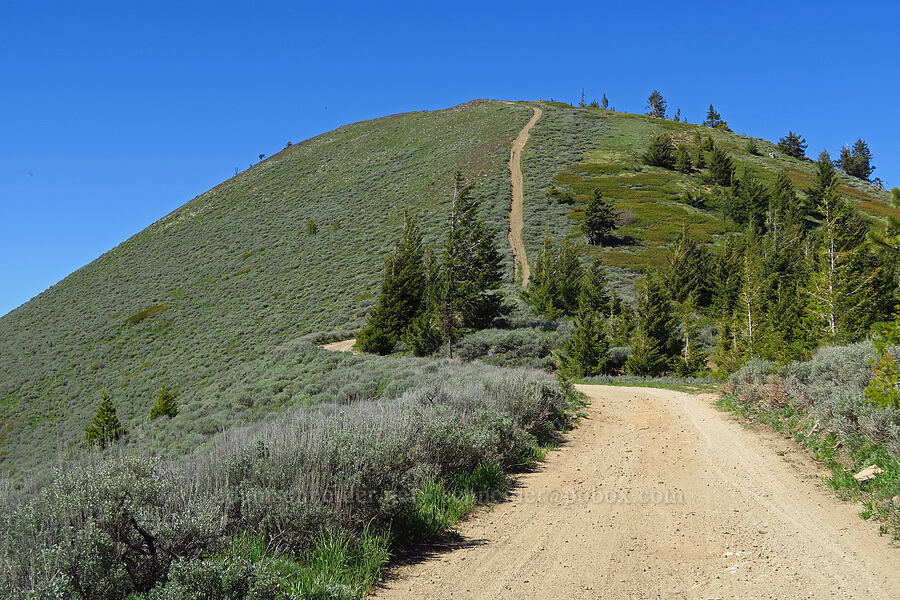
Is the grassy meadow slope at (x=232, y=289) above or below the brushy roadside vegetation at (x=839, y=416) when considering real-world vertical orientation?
above

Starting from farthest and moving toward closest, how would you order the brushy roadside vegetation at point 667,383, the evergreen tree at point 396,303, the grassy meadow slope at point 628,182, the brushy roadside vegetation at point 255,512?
the grassy meadow slope at point 628,182 < the evergreen tree at point 396,303 < the brushy roadside vegetation at point 667,383 < the brushy roadside vegetation at point 255,512

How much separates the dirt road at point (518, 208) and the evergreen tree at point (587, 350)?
1474 centimetres

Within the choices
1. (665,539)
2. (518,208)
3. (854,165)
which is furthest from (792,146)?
(665,539)

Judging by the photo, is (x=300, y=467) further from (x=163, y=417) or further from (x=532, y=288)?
(x=532, y=288)

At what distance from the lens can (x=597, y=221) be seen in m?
42.6

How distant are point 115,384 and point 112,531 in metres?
34.3

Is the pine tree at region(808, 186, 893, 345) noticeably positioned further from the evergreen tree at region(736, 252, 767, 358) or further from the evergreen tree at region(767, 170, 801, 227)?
the evergreen tree at region(767, 170, 801, 227)

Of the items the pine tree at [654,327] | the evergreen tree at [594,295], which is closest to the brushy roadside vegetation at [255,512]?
the pine tree at [654,327]

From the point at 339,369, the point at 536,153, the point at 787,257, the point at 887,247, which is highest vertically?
the point at 536,153

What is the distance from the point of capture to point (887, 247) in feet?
20.4

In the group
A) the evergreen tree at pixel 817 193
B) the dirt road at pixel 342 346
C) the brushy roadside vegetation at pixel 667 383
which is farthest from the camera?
the evergreen tree at pixel 817 193

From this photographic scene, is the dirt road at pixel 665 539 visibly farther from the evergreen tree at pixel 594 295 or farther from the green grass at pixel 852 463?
the evergreen tree at pixel 594 295

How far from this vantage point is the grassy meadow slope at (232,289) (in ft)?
86.8

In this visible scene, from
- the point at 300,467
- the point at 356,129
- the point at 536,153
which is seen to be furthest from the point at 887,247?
the point at 356,129
